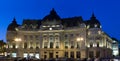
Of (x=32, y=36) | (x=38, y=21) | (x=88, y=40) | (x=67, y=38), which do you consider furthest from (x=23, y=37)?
(x=88, y=40)

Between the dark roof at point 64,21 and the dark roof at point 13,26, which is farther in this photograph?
the dark roof at point 13,26

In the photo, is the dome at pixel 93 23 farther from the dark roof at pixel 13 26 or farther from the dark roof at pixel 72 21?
the dark roof at pixel 13 26

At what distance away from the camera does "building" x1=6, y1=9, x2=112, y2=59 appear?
3782 inches

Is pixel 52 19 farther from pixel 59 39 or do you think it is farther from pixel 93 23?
pixel 93 23

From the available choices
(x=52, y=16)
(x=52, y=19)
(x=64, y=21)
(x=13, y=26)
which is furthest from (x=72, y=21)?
(x=13, y=26)

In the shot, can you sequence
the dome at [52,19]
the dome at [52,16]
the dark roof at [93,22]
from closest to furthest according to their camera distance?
1. the dark roof at [93,22]
2. the dome at [52,19]
3. the dome at [52,16]

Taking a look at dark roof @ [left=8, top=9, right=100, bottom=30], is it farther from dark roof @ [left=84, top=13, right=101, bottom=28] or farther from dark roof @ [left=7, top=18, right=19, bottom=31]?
dark roof @ [left=7, top=18, right=19, bottom=31]

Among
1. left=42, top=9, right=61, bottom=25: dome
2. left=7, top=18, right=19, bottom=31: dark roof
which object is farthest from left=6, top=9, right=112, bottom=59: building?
left=7, top=18, right=19, bottom=31: dark roof

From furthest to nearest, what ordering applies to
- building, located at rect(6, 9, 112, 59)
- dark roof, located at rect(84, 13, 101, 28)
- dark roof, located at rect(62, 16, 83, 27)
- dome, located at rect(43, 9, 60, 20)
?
dome, located at rect(43, 9, 60, 20), dark roof, located at rect(62, 16, 83, 27), dark roof, located at rect(84, 13, 101, 28), building, located at rect(6, 9, 112, 59)

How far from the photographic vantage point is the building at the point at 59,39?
96062 millimetres

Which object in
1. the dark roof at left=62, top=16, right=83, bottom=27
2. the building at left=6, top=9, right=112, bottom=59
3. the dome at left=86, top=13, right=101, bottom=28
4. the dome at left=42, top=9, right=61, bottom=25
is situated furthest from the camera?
the dome at left=42, top=9, right=61, bottom=25

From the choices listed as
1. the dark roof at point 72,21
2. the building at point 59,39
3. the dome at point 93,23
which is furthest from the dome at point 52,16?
the dome at point 93,23

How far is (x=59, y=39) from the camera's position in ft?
330

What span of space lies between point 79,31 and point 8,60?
143ft
